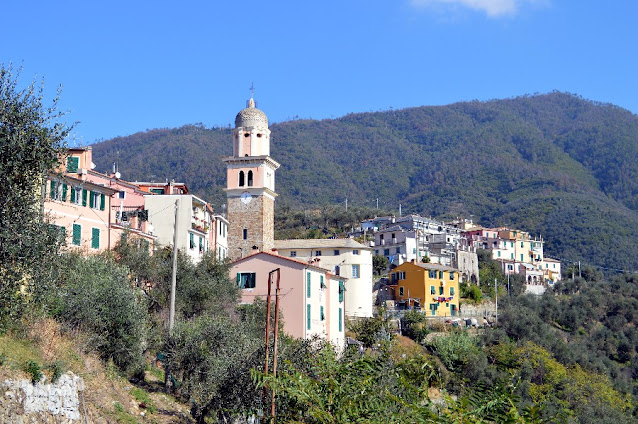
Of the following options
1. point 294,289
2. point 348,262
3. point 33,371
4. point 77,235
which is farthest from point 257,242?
point 33,371

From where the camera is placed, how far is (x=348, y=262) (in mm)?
69875

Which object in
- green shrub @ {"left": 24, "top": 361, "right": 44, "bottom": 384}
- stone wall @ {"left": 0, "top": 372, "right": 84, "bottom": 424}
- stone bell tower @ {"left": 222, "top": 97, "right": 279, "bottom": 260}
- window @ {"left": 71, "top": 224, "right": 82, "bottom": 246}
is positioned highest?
stone bell tower @ {"left": 222, "top": 97, "right": 279, "bottom": 260}

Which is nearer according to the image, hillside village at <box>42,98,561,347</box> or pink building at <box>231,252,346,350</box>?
hillside village at <box>42,98,561,347</box>

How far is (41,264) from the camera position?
22328 mm

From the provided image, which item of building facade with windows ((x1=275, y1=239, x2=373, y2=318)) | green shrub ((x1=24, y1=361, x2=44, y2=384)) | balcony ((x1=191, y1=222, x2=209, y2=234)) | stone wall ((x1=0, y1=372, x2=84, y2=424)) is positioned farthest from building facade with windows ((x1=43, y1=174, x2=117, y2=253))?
building facade with windows ((x1=275, y1=239, x2=373, y2=318))

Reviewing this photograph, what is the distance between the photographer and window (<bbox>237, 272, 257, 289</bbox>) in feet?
167

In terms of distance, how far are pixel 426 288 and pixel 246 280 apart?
30.5 m

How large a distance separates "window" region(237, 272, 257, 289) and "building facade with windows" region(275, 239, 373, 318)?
17329 mm

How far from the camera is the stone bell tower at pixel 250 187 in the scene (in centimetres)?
6009

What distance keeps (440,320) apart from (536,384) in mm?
12505

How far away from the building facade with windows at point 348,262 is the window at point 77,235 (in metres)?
33.0

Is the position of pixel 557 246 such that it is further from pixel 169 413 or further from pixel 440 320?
pixel 169 413

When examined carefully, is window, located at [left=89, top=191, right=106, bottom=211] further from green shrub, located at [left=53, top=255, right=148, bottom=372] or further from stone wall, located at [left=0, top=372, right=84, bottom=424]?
stone wall, located at [left=0, top=372, right=84, bottom=424]

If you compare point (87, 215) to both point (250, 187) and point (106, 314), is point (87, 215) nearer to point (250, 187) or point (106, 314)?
point (106, 314)
